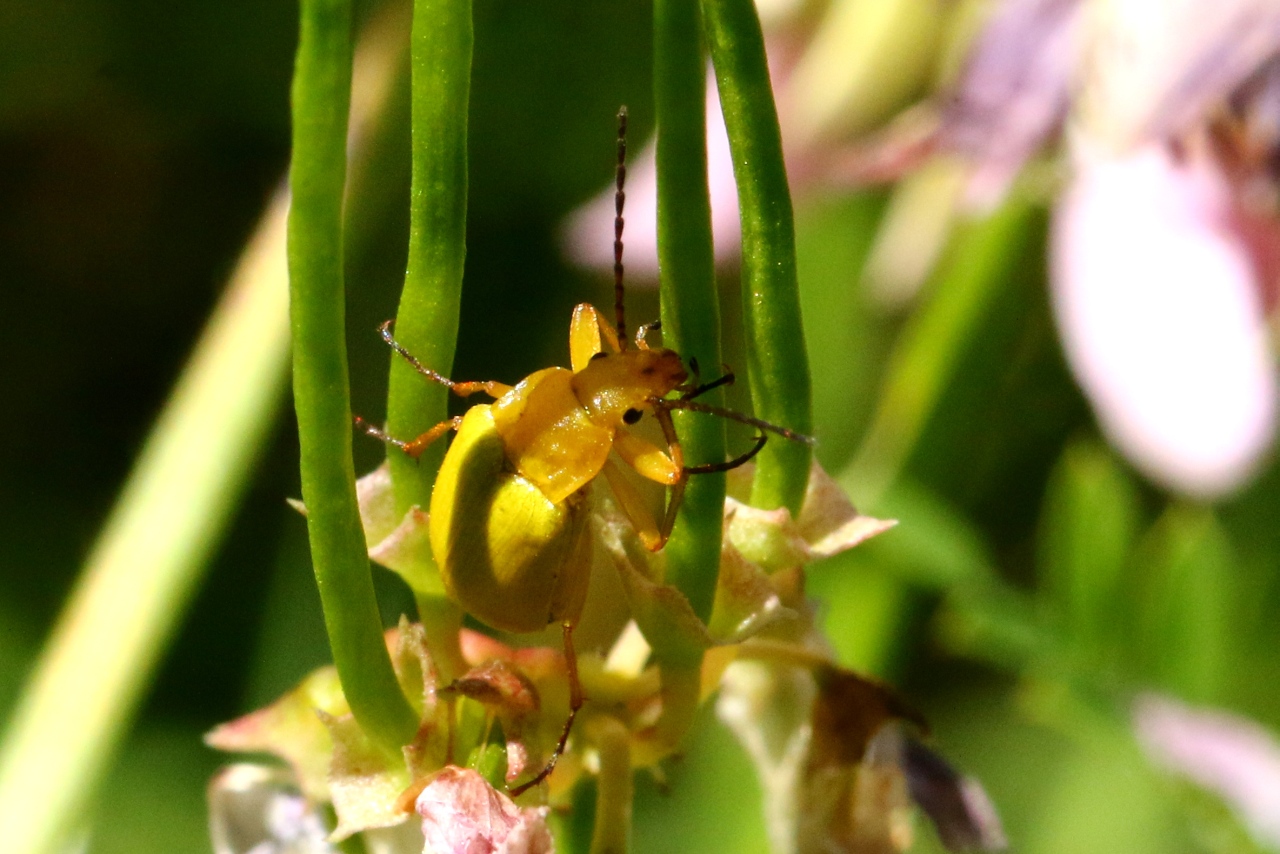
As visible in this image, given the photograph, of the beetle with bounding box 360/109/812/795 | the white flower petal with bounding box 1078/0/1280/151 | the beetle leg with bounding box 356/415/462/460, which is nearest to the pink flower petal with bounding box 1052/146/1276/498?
the white flower petal with bounding box 1078/0/1280/151

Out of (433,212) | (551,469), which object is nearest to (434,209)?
(433,212)

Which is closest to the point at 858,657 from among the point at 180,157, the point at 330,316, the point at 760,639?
the point at 760,639

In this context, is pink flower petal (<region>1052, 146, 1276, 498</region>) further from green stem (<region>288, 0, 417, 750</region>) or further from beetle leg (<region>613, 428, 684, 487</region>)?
green stem (<region>288, 0, 417, 750</region>)

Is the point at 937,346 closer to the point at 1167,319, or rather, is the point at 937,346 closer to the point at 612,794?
the point at 1167,319

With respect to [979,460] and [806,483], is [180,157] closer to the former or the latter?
[979,460]

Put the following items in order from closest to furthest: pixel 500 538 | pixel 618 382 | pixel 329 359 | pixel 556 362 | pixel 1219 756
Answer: pixel 329 359 → pixel 500 538 → pixel 618 382 → pixel 1219 756 → pixel 556 362

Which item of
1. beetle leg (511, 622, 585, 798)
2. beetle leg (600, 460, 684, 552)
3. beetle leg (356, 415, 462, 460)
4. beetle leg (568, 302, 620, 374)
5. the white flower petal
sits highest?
the white flower petal
